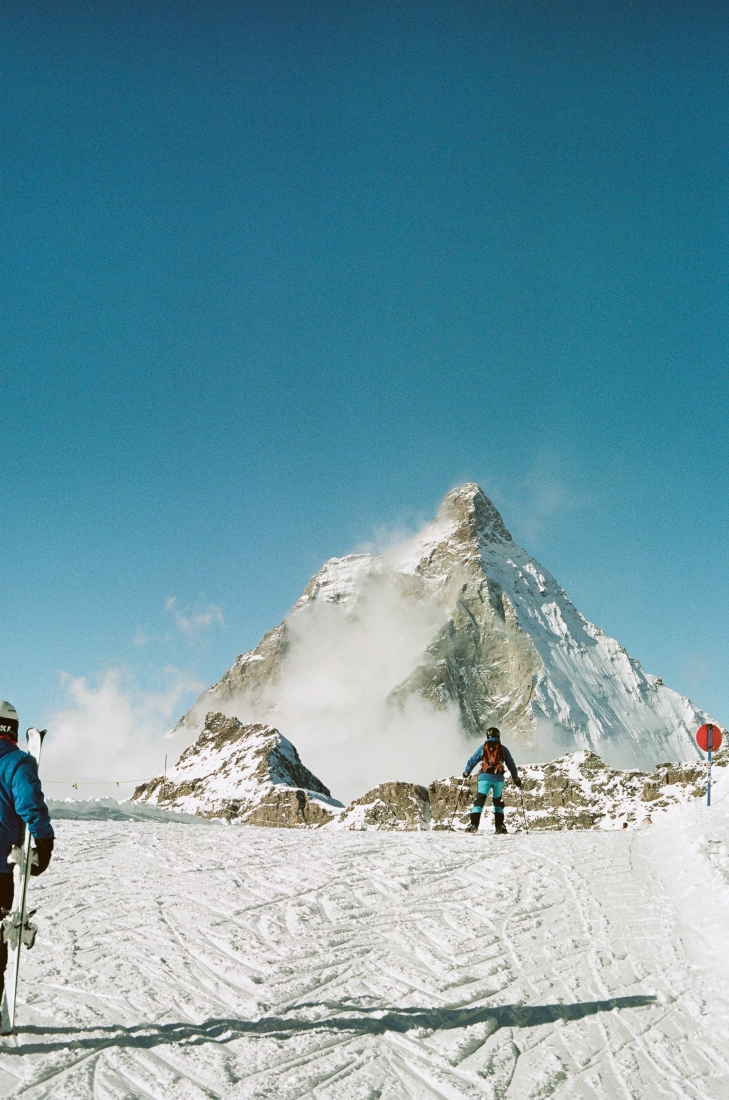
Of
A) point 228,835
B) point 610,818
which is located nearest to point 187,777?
point 610,818

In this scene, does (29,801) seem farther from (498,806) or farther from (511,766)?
(498,806)

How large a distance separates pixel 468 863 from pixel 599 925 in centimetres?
361

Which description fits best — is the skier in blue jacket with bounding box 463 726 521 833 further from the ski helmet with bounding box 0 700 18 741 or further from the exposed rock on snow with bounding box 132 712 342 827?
the exposed rock on snow with bounding box 132 712 342 827

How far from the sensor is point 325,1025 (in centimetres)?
532

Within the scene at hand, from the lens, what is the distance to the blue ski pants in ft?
53.1

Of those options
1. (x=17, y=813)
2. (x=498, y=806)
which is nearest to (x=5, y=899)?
(x=17, y=813)

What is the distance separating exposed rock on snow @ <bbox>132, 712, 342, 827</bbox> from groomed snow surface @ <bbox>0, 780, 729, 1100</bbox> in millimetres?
124249

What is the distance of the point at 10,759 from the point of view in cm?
529

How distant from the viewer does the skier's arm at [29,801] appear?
5.18m

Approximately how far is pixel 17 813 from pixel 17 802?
11 cm

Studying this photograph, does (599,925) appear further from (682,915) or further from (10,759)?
(10,759)

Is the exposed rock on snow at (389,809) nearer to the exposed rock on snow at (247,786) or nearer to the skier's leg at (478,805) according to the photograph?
the exposed rock on snow at (247,786)

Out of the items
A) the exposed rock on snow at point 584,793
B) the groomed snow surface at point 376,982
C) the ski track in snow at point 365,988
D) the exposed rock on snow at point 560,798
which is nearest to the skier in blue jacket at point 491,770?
the groomed snow surface at point 376,982

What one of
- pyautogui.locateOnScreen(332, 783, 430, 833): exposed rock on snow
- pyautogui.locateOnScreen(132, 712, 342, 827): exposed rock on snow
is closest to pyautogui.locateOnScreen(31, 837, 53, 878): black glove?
pyautogui.locateOnScreen(332, 783, 430, 833): exposed rock on snow
